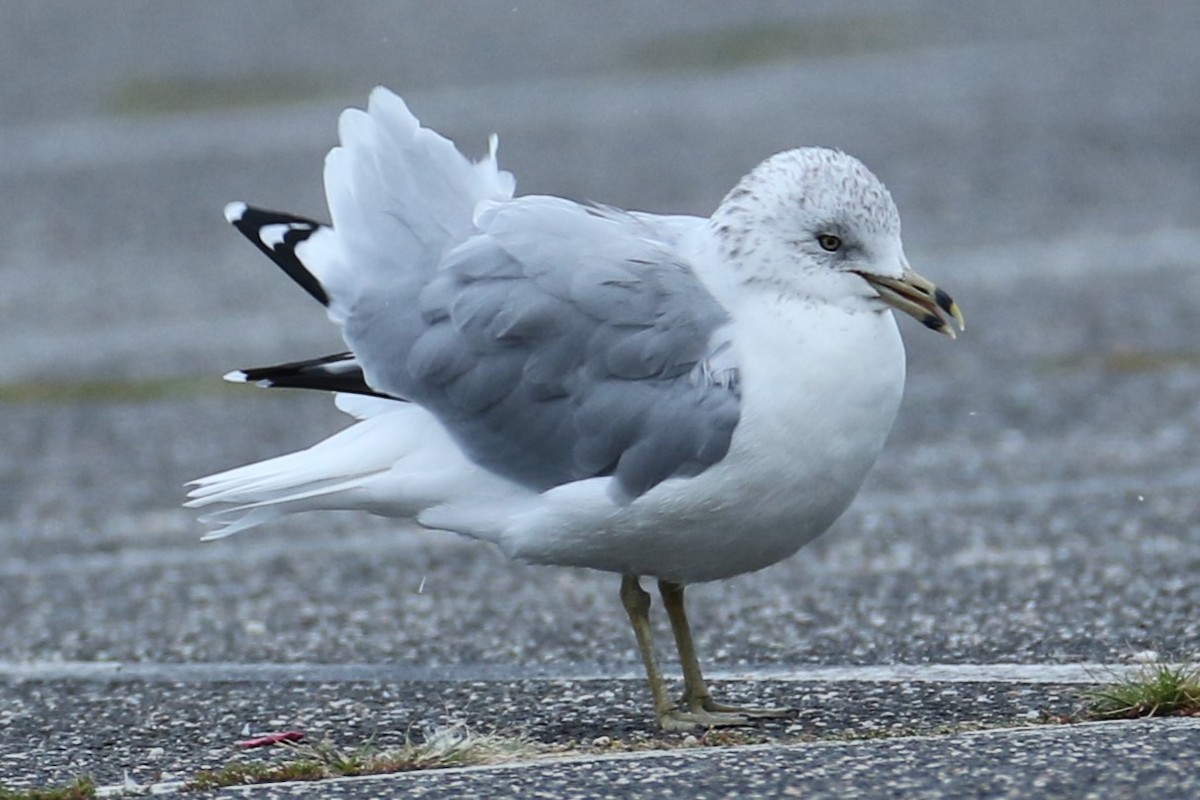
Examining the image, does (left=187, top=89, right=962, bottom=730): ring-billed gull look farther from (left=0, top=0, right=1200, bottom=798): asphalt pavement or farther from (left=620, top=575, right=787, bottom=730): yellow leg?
(left=0, top=0, right=1200, bottom=798): asphalt pavement

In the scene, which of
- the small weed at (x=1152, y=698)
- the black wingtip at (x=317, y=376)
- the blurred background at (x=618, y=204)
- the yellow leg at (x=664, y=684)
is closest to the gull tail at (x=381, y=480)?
the black wingtip at (x=317, y=376)

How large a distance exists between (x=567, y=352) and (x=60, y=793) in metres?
1.28

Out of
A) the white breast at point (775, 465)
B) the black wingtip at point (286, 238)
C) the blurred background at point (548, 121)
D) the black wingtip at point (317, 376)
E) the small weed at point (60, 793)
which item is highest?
the blurred background at point (548, 121)

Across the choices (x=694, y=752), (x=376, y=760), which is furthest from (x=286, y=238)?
(x=694, y=752)

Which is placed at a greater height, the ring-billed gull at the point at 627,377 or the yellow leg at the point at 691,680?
the ring-billed gull at the point at 627,377

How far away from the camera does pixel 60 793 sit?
12.5ft

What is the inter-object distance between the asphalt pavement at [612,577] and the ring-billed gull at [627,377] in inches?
17.5

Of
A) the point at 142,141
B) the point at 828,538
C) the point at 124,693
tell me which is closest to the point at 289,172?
the point at 142,141

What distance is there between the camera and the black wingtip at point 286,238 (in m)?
4.56

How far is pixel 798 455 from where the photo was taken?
3855 mm

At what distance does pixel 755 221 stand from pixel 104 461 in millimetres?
4222

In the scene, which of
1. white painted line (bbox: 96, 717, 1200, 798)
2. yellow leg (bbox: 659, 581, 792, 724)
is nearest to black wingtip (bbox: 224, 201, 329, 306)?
yellow leg (bbox: 659, 581, 792, 724)

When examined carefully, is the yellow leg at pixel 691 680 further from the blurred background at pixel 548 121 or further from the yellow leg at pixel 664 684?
→ the blurred background at pixel 548 121

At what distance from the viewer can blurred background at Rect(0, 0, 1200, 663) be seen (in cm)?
556
